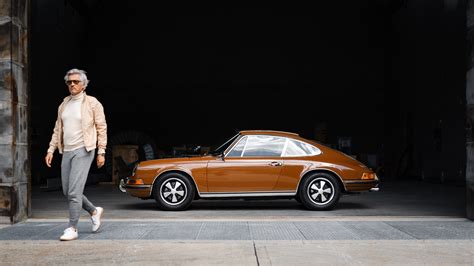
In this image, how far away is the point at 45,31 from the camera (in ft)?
64.0

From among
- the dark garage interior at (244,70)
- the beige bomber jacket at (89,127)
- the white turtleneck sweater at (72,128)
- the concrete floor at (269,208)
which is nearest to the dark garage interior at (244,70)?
the dark garage interior at (244,70)

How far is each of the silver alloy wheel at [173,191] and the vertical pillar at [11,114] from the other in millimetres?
2378

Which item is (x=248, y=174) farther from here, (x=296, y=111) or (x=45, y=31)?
(x=296, y=111)

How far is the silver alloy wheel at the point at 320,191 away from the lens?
31.0 ft

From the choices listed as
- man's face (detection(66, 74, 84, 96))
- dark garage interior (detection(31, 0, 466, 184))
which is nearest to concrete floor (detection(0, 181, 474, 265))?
man's face (detection(66, 74, 84, 96))

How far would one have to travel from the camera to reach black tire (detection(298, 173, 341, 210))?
9438 millimetres

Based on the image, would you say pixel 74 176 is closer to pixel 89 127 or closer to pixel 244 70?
pixel 89 127

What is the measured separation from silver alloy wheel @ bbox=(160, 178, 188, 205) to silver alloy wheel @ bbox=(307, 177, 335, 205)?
2032 millimetres

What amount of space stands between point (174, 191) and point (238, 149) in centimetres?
125

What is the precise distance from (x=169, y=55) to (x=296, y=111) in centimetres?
581

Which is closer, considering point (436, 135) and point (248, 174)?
point (248, 174)

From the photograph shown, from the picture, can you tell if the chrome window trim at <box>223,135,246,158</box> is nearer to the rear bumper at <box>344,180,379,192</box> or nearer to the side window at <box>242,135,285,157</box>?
the side window at <box>242,135,285,157</box>

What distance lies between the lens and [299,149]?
31.9 feet

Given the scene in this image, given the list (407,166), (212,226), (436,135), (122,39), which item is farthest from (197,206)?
(122,39)
